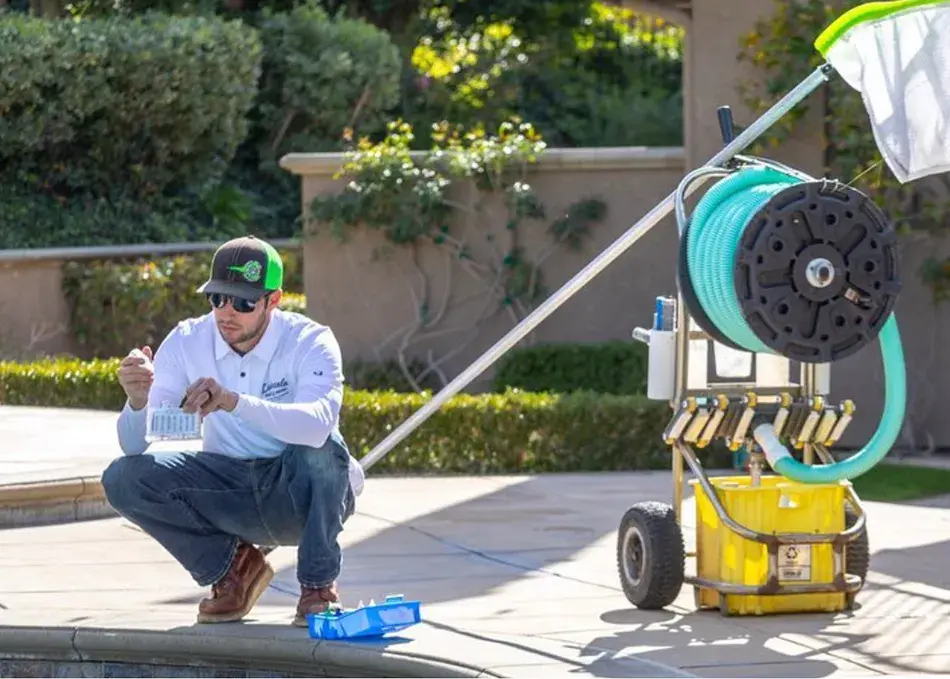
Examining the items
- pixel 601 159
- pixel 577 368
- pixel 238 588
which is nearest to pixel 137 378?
pixel 238 588

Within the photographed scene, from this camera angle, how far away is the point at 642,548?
6.56 m

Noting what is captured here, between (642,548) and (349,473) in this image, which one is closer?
(349,473)

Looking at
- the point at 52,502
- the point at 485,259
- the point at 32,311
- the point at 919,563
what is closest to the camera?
the point at 919,563

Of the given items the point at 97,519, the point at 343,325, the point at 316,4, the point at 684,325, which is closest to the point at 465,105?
the point at 316,4

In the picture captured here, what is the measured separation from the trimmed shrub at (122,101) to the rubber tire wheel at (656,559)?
11264 mm

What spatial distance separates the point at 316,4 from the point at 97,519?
12464mm

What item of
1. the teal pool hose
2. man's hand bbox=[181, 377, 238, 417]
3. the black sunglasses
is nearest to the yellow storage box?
the teal pool hose

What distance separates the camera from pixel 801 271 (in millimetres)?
5883

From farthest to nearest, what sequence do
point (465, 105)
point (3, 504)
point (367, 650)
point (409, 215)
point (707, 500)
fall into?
point (465, 105), point (409, 215), point (3, 504), point (707, 500), point (367, 650)

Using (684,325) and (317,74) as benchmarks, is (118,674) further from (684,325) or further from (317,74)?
(317,74)

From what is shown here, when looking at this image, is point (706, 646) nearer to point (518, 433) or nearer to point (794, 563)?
point (794, 563)

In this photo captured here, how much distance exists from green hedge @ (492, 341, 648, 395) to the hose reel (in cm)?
591

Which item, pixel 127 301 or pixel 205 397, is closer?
pixel 205 397

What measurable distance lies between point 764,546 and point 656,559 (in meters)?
0.37
